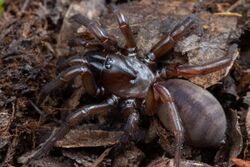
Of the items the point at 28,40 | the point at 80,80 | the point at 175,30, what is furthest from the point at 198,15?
the point at 28,40

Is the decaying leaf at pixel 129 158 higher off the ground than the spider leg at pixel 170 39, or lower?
lower

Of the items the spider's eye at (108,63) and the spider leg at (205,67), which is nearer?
the spider leg at (205,67)

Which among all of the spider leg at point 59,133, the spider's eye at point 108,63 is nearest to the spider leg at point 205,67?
the spider's eye at point 108,63

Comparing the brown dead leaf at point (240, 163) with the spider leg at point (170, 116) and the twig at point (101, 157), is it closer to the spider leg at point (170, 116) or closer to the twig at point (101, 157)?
the spider leg at point (170, 116)

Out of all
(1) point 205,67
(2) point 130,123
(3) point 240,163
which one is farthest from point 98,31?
(3) point 240,163

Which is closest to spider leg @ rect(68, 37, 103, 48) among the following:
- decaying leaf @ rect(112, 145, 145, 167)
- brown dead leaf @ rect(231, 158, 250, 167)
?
decaying leaf @ rect(112, 145, 145, 167)

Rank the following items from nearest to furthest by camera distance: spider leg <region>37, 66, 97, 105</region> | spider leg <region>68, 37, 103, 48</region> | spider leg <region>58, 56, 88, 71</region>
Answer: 1. spider leg <region>37, 66, 97, 105</region>
2. spider leg <region>58, 56, 88, 71</region>
3. spider leg <region>68, 37, 103, 48</region>

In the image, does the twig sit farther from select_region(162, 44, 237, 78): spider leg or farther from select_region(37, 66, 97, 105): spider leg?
select_region(162, 44, 237, 78): spider leg
